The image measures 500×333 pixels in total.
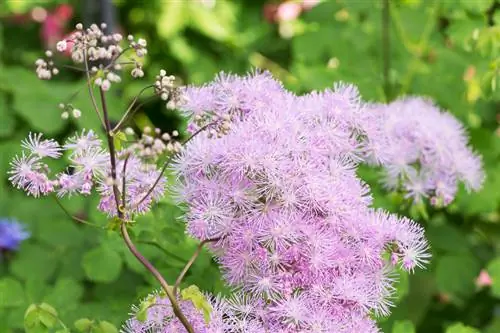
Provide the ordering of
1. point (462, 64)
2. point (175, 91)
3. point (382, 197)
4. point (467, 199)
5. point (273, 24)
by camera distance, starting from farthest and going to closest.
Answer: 1. point (273, 24)
2. point (462, 64)
3. point (467, 199)
4. point (382, 197)
5. point (175, 91)

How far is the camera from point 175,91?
3.77ft

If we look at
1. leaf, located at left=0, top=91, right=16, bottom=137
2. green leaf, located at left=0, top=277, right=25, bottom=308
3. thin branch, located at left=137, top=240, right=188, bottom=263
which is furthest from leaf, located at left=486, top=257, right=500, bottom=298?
leaf, located at left=0, top=91, right=16, bottom=137

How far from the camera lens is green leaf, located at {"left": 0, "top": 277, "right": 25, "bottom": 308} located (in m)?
1.61

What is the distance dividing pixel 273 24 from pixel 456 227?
4.25 feet

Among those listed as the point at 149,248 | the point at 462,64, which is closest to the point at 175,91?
the point at 149,248

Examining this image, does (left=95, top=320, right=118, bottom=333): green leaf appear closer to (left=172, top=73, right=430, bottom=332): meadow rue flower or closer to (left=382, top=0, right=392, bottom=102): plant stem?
(left=172, top=73, right=430, bottom=332): meadow rue flower

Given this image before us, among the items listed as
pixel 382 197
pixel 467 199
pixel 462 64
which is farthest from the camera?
pixel 462 64

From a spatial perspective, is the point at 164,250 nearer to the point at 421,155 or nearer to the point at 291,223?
the point at 291,223

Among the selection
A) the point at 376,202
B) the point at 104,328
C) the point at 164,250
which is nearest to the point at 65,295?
the point at 164,250

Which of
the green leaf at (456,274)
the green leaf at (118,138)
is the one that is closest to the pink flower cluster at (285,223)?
the green leaf at (118,138)

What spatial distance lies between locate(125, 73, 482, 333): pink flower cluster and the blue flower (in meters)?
1.00

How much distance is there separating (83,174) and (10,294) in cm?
51

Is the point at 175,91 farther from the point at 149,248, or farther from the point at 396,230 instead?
the point at 149,248

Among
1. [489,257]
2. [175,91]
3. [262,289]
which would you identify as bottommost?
[262,289]
